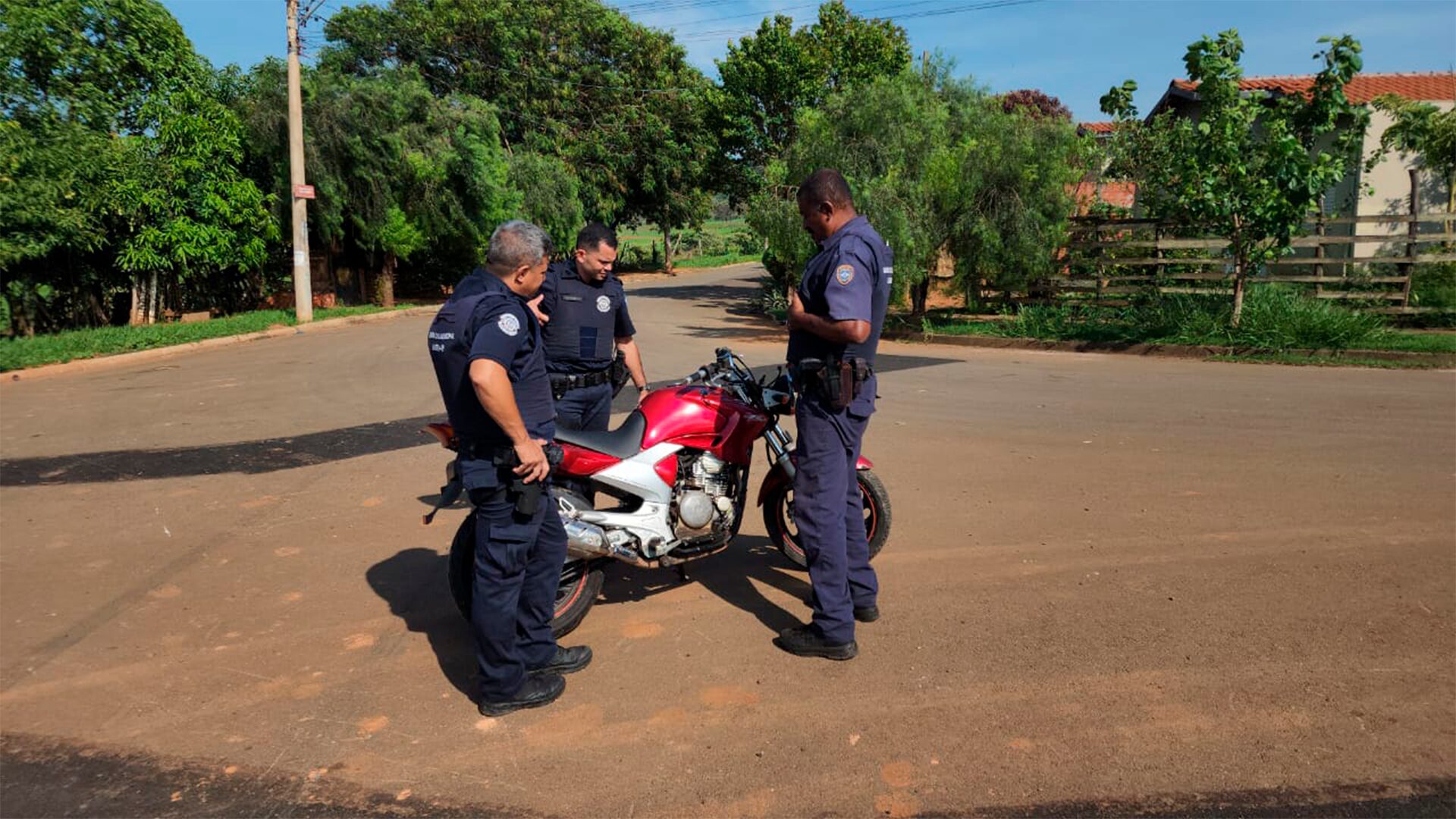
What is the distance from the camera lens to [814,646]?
4113mm

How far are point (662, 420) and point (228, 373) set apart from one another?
1099 cm

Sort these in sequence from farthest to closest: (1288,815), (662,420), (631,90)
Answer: (631,90) < (662,420) < (1288,815)

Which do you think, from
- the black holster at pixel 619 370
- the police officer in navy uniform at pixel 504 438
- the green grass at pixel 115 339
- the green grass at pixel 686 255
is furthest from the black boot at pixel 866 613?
the green grass at pixel 686 255

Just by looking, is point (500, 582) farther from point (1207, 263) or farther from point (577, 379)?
point (1207, 263)

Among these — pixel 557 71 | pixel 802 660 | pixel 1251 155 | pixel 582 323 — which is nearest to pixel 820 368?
pixel 802 660

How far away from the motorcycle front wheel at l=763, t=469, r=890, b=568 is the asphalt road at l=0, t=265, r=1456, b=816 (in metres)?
0.15

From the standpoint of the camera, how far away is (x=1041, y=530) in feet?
18.7

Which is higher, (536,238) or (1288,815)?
(536,238)

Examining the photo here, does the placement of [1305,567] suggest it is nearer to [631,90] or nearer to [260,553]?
[260,553]

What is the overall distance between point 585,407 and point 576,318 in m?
0.53

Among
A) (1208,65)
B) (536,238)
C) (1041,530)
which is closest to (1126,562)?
(1041,530)

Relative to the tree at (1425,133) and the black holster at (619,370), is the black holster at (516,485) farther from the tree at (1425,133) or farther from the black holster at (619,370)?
the tree at (1425,133)

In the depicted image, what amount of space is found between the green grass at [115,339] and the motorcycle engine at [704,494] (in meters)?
13.1

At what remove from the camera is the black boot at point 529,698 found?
3.71 meters
